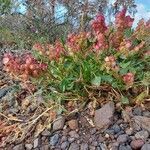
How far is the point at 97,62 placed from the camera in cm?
379

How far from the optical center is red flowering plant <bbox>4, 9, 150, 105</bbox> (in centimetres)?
374

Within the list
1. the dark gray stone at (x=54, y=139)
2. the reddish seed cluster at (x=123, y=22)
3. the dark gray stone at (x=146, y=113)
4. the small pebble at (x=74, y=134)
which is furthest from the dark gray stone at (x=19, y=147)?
the reddish seed cluster at (x=123, y=22)

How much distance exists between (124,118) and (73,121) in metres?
0.36

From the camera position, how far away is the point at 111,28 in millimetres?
4082

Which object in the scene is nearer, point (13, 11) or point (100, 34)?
point (100, 34)

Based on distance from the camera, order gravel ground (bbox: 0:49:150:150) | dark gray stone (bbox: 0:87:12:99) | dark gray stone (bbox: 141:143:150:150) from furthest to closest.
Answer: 1. dark gray stone (bbox: 0:87:12:99)
2. gravel ground (bbox: 0:49:150:150)
3. dark gray stone (bbox: 141:143:150:150)

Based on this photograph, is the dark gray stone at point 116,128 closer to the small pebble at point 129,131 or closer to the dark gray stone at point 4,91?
the small pebble at point 129,131

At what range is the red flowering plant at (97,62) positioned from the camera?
374 cm

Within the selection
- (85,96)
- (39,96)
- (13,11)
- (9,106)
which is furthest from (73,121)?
(13,11)

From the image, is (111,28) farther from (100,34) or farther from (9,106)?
(9,106)

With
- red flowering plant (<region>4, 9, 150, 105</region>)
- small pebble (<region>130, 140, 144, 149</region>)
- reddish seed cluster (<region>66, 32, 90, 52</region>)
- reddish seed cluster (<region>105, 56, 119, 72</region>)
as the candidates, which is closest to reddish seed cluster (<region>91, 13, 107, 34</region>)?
red flowering plant (<region>4, 9, 150, 105</region>)

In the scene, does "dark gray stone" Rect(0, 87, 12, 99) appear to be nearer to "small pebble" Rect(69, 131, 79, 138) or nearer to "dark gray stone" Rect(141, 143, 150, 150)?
"small pebble" Rect(69, 131, 79, 138)

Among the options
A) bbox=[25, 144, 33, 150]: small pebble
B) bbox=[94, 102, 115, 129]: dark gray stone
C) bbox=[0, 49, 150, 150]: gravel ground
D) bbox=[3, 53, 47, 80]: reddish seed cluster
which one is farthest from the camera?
bbox=[3, 53, 47, 80]: reddish seed cluster

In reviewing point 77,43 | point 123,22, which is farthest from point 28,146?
point 123,22
